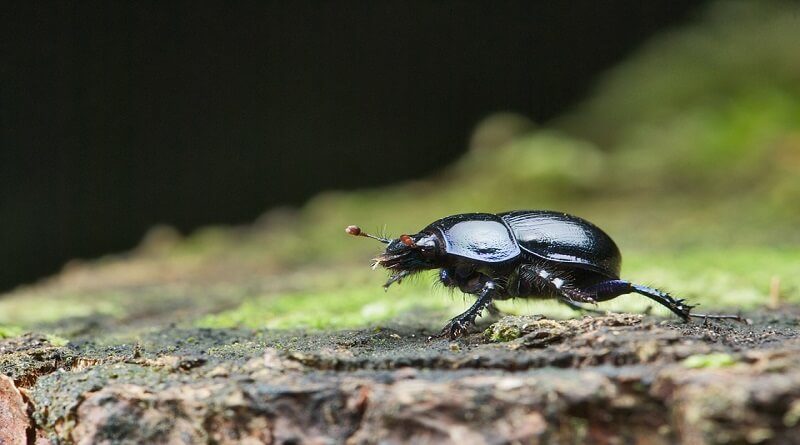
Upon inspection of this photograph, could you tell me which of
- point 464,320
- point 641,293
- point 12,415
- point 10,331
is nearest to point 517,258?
point 464,320

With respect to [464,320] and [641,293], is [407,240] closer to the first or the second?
[464,320]

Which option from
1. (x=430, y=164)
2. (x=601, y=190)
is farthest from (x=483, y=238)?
(x=430, y=164)

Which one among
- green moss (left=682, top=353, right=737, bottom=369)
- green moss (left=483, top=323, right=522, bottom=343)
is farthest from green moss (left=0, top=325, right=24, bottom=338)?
green moss (left=682, top=353, right=737, bottom=369)

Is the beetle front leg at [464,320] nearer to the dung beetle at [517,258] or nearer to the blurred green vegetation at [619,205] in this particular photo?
the dung beetle at [517,258]

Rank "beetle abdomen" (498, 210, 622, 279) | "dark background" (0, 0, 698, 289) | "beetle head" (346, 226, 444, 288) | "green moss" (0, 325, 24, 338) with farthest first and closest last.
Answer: "dark background" (0, 0, 698, 289)
"green moss" (0, 325, 24, 338)
"beetle abdomen" (498, 210, 622, 279)
"beetle head" (346, 226, 444, 288)

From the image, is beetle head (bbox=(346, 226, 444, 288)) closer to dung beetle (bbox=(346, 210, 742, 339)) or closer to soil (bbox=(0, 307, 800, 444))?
dung beetle (bbox=(346, 210, 742, 339))

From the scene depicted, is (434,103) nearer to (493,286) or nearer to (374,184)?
(374,184)

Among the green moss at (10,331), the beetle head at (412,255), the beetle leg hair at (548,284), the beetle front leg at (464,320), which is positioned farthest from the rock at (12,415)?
the beetle leg hair at (548,284)
